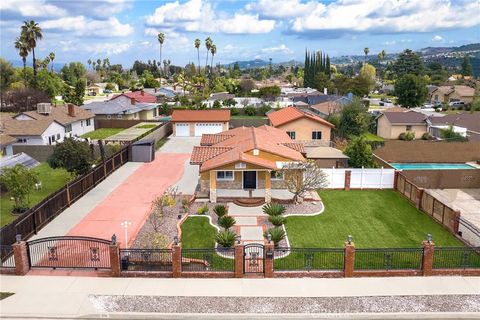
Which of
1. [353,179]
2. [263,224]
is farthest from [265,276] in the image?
[353,179]

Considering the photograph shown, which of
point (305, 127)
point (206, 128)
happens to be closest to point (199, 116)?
point (206, 128)

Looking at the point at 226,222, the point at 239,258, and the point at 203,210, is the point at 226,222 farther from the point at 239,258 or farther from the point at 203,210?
the point at 239,258

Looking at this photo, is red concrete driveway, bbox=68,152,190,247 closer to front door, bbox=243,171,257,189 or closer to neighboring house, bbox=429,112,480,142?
front door, bbox=243,171,257,189

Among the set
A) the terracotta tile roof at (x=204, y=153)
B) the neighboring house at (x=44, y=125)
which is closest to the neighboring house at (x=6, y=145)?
the neighboring house at (x=44, y=125)

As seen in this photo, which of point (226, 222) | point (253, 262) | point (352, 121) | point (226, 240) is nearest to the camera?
point (253, 262)

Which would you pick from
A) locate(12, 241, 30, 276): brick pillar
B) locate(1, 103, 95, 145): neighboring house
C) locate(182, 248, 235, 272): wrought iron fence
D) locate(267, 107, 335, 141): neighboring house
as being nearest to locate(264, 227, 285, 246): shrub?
locate(182, 248, 235, 272): wrought iron fence

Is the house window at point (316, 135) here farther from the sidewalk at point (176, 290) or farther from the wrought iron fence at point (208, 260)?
the sidewalk at point (176, 290)
